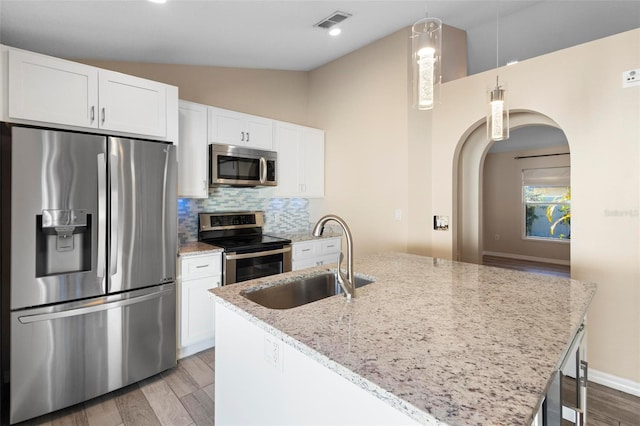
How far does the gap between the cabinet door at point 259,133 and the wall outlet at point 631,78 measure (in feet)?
10.1

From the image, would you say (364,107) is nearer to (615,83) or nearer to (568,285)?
(615,83)

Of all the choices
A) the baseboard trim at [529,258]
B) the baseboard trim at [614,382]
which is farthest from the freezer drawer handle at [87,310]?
the baseboard trim at [529,258]

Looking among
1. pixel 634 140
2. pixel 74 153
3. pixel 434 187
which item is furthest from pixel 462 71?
pixel 74 153

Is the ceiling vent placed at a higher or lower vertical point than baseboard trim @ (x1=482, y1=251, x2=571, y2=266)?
higher

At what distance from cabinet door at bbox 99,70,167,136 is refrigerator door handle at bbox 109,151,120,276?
31 centimetres

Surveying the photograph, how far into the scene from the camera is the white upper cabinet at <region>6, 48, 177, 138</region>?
196 centimetres

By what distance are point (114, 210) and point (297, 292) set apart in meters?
1.43

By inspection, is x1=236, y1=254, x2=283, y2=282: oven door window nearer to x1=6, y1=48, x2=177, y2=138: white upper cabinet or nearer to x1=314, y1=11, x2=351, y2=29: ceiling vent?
x1=6, y1=48, x2=177, y2=138: white upper cabinet

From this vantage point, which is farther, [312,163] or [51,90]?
[312,163]

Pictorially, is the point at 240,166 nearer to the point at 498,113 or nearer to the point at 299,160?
the point at 299,160

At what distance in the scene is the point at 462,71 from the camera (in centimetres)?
352

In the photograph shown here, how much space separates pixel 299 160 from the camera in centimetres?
402

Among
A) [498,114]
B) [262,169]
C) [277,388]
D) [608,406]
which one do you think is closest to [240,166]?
[262,169]

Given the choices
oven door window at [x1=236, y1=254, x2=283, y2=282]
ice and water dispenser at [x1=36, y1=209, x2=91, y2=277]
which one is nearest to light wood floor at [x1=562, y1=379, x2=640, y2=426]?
oven door window at [x1=236, y1=254, x2=283, y2=282]
